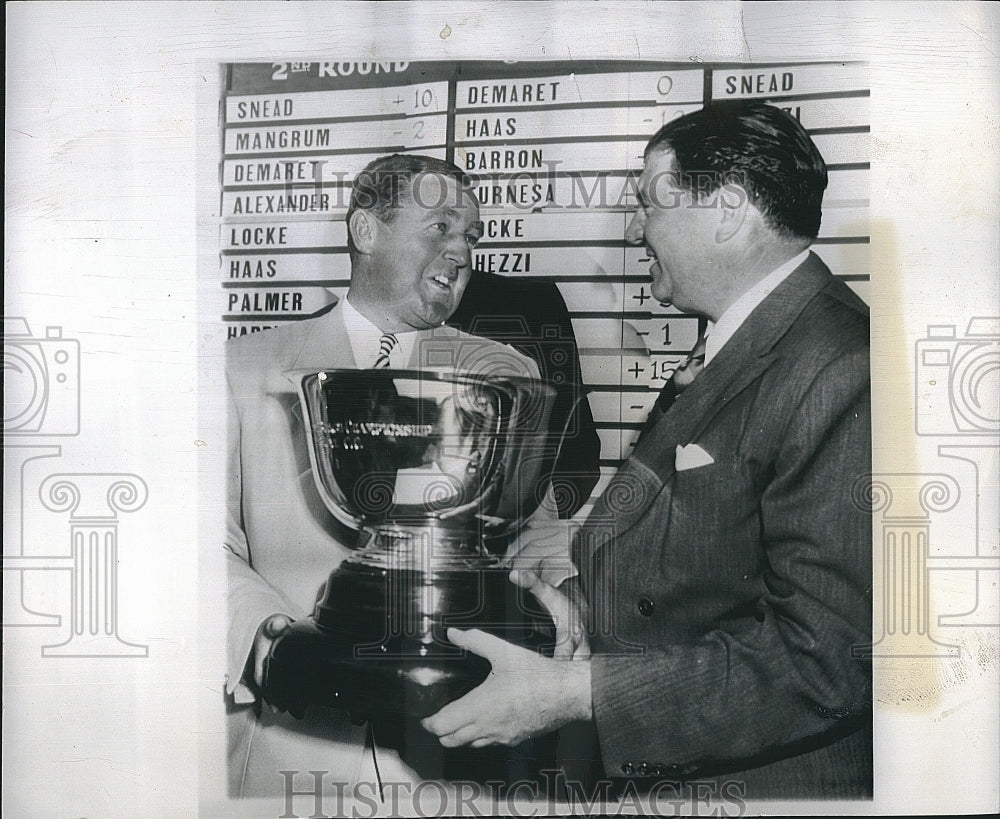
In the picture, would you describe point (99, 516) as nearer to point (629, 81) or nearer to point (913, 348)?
point (629, 81)

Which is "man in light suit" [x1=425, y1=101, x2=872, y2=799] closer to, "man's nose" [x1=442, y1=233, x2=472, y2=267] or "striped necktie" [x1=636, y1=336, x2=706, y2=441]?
"striped necktie" [x1=636, y1=336, x2=706, y2=441]

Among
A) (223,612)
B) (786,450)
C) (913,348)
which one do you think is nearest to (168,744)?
(223,612)

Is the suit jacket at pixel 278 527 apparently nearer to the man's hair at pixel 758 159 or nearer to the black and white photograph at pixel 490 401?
the black and white photograph at pixel 490 401

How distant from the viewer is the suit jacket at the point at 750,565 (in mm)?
1118

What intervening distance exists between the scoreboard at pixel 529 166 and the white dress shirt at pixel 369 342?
5 centimetres

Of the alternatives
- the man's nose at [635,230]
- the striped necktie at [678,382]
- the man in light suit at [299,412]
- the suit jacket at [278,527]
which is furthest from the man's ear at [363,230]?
the striped necktie at [678,382]

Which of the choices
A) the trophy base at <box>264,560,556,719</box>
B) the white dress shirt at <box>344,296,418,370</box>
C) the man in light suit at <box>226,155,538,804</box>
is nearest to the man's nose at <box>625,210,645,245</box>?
the man in light suit at <box>226,155,538,804</box>

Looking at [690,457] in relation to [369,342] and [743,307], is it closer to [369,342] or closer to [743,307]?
[743,307]

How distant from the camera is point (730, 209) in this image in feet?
3.74

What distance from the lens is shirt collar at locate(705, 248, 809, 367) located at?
1139mm

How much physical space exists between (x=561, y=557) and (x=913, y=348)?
0.61m

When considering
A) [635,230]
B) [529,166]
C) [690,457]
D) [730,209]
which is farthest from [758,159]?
[690,457]

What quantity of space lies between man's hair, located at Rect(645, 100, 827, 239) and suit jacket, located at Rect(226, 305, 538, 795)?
0.41 metres

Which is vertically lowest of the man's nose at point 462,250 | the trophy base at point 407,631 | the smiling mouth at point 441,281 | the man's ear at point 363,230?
the trophy base at point 407,631
